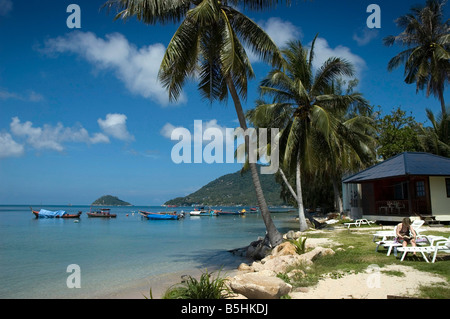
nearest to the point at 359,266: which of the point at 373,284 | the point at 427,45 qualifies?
the point at 373,284

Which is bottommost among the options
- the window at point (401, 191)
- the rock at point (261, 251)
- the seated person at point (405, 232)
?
the rock at point (261, 251)

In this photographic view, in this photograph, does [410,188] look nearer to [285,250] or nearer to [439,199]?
[439,199]

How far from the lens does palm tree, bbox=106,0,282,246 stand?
457 inches

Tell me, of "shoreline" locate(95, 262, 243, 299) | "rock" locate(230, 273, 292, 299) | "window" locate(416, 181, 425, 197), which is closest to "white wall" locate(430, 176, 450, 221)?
"window" locate(416, 181, 425, 197)

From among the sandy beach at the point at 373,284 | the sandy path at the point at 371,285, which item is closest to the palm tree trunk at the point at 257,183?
the sandy beach at the point at 373,284

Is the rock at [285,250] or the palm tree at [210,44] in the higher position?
the palm tree at [210,44]

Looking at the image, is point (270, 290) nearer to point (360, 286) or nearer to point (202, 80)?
point (360, 286)

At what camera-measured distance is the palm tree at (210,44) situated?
11602mm

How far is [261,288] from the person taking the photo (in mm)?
6078

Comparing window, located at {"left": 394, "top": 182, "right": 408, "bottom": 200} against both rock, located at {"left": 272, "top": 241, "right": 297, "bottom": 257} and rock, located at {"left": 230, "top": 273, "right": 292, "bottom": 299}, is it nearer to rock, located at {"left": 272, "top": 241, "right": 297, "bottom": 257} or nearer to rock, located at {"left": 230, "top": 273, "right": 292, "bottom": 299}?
rock, located at {"left": 272, "top": 241, "right": 297, "bottom": 257}

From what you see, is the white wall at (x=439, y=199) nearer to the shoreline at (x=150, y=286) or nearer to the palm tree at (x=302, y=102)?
the palm tree at (x=302, y=102)

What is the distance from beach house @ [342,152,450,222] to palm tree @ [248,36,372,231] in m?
4.08

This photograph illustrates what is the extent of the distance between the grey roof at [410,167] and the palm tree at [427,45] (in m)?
9.36

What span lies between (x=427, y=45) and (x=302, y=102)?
626 inches
